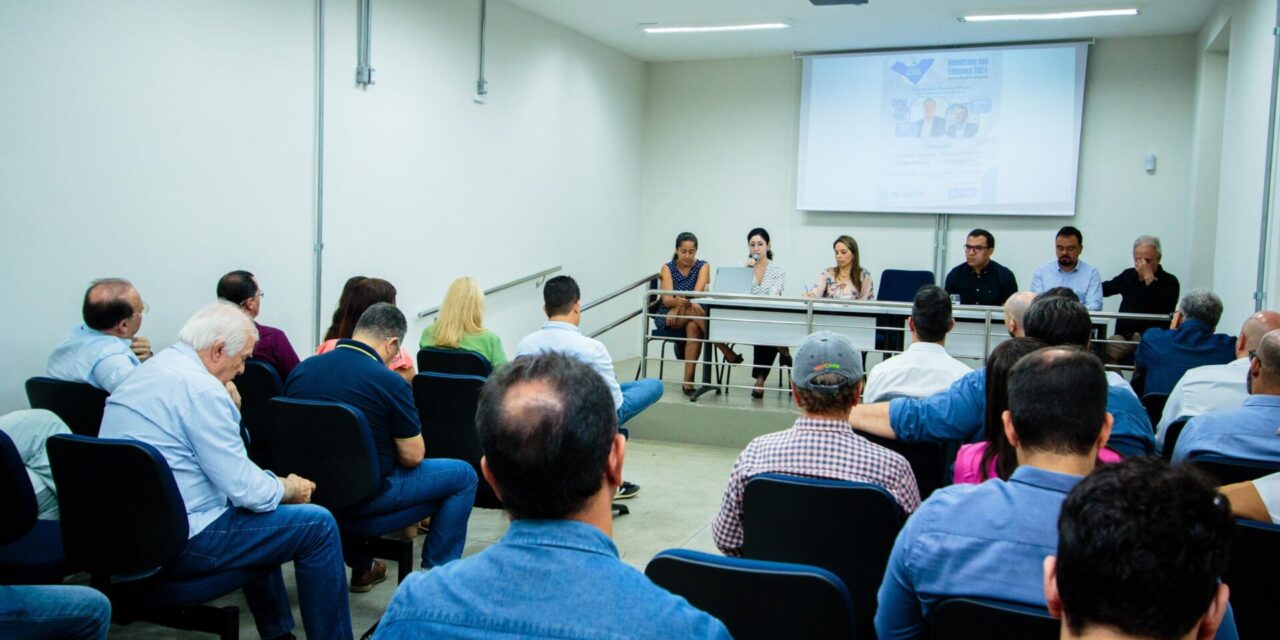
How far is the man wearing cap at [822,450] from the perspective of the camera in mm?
2203

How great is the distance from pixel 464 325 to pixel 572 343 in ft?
2.18

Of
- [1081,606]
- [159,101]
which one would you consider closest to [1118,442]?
[1081,606]

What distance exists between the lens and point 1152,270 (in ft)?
21.2

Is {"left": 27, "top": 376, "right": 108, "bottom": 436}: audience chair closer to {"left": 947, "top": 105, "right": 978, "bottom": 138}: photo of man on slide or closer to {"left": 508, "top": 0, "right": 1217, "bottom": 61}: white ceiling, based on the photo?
{"left": 508, "top": 0, "right": 1217, "bottom": 61}: white ceiling

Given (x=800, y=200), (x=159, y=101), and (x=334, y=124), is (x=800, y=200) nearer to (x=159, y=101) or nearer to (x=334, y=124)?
(x=334, y=124)

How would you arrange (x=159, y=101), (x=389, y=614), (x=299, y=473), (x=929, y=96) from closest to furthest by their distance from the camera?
(x=389, y=614), (x=299, y=473), (x=159, y=101), (x=929, y=96)

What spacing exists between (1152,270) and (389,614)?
6.63m

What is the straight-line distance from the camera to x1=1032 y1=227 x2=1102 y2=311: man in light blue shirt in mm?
6715

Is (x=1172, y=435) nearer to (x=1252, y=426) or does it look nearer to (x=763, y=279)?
(x=1252, y=426)

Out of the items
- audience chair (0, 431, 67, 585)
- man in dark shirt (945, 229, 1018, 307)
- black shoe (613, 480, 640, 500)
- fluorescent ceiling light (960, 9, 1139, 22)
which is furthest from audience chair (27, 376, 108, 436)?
fluorescent ceiling light (960, 9, 1139, 22)

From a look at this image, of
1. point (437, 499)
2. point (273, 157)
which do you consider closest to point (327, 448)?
point (437, 499)

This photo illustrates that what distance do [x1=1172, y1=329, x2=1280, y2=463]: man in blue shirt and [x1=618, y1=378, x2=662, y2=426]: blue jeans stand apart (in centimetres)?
209

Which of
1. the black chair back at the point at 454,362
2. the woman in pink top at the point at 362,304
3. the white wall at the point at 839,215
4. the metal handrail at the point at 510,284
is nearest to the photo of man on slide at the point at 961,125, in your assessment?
the white wall at the point at 839,215

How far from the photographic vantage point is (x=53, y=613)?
6.49 ft
